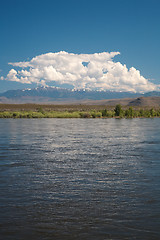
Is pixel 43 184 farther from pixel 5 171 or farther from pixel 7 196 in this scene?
pixel 5 171

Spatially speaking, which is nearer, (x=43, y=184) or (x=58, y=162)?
(x=43, y=184)

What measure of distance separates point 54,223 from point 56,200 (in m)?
1.63

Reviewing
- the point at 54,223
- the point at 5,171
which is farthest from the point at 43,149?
the point at 54,223

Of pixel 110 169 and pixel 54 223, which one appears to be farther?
pixel 110 169

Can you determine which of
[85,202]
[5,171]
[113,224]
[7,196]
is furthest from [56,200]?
[5,171]

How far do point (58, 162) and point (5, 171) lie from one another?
A: 2.96m

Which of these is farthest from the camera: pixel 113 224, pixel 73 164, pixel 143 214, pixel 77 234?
pixel 73 164

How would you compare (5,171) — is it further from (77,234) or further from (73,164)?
(77,234)

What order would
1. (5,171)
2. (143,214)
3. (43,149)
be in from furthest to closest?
(43,149)
(5,171)
(143,214)

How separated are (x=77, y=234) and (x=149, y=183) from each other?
190 inches

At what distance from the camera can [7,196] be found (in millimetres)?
9070

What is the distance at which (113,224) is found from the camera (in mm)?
7016

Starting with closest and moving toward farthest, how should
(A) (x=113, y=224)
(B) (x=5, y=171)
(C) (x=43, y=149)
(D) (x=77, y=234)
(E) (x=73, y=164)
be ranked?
(D) (x=77, y=234) < (A) (x=113, y=224) < (B) (x=5, y=171) < (E) (x=73, y=164) < (C) (x=43, y=149)

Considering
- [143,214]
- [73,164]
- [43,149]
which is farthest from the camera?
[43,149]
